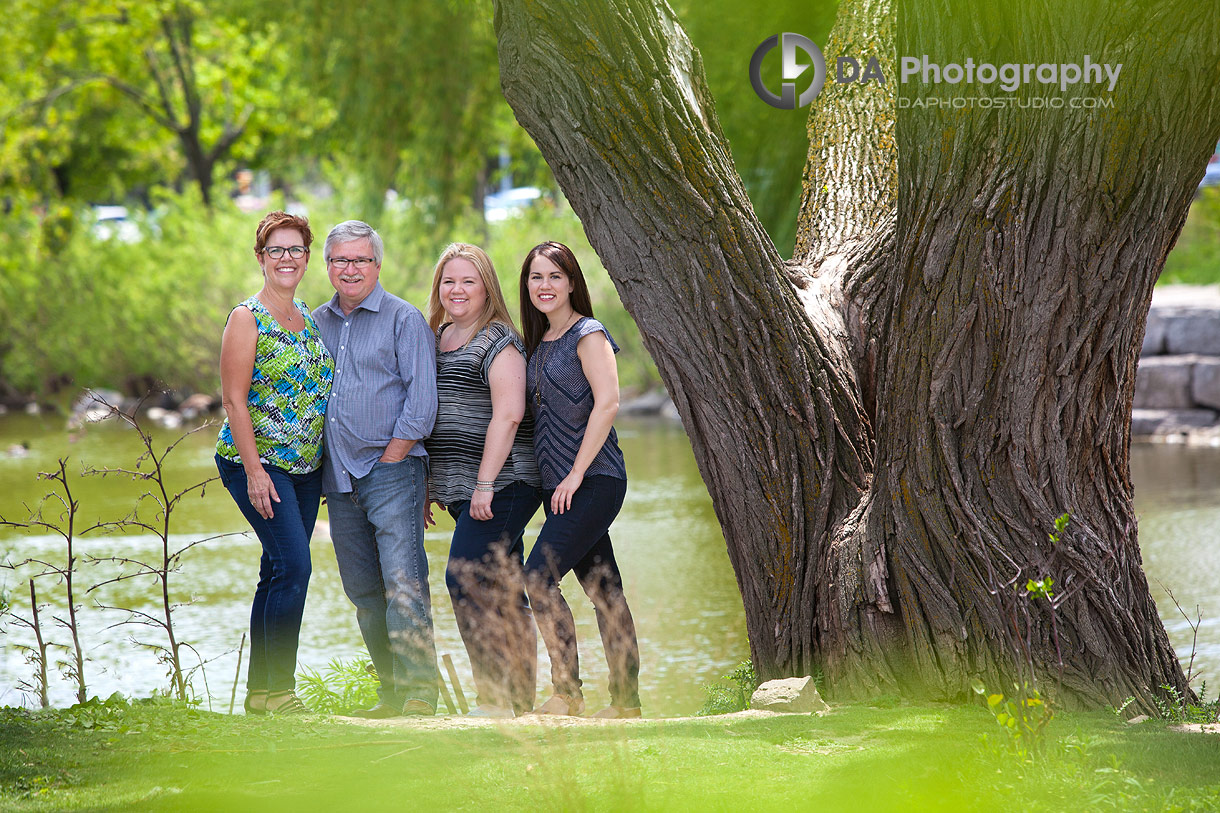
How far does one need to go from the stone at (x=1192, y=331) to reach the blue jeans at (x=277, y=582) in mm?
13288

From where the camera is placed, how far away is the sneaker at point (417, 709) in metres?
4.23

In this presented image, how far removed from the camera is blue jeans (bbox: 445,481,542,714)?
4164 millimetres

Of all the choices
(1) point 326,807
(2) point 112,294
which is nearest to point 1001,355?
(1) point 326,807

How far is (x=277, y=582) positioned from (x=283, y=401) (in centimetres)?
62

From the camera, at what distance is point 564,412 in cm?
436

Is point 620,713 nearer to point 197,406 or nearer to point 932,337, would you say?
point 932,337

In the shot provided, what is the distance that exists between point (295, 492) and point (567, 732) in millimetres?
1363

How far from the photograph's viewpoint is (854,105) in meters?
6.00

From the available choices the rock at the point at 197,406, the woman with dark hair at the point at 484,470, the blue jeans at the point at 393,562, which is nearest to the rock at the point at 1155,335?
the woman with dark hair at the point at 484,470

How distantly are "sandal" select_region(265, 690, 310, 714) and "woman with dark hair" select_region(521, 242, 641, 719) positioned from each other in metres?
0.84

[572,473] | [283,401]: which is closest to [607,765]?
[572,473]

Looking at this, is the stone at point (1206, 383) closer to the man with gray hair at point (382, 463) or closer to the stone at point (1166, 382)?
the stone at point (1166, 382)

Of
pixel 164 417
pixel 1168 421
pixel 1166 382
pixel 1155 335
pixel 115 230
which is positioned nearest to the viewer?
pixel 1168 421

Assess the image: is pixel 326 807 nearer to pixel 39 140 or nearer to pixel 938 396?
pixel 938 396
